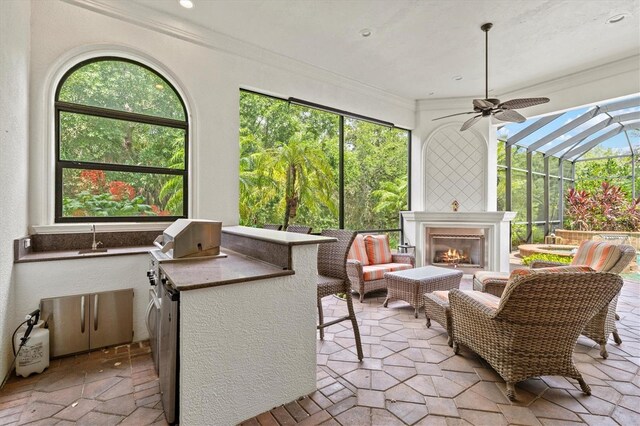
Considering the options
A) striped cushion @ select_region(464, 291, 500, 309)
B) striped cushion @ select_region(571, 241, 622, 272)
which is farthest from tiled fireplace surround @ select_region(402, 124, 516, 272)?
striped cushion @ select_region(464, 291, 500, 309)

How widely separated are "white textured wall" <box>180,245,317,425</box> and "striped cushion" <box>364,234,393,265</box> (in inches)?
109

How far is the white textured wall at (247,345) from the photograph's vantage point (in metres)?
1.54

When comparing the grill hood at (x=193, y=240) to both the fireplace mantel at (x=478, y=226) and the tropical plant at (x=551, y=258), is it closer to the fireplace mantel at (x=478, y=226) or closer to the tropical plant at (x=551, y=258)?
the fireplace mantel at (x=478, y=226)

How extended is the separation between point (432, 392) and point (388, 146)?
593cm

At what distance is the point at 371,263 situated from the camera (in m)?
4.64

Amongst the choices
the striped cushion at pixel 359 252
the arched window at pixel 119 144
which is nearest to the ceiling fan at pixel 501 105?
the striped cushion at pixel 359 252

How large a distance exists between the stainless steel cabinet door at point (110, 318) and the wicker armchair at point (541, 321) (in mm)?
2987

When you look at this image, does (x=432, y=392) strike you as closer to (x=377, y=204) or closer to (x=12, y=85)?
(x=12, y=85)

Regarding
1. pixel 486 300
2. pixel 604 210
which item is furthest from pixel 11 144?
pixel 604 210

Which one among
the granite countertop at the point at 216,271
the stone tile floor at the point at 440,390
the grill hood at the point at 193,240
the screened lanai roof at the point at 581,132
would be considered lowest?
the stone tile floor at the point at 440,390

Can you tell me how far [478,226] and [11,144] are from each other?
6.16 metres

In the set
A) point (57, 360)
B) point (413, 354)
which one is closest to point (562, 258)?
point (413, 354)

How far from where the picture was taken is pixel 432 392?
2.07 metres

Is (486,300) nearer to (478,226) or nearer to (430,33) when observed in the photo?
(430,33)
